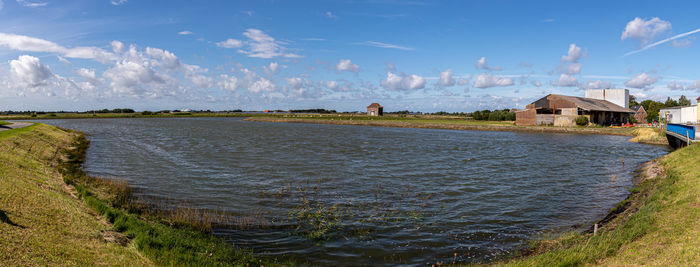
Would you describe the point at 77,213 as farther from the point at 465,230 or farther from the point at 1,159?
the point at 465,230

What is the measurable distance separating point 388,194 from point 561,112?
64231mm

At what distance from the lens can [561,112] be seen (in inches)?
2717

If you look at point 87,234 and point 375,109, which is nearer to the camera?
point 87,234

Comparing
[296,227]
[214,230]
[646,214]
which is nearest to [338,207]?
[296,227]

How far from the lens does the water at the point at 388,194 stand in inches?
422

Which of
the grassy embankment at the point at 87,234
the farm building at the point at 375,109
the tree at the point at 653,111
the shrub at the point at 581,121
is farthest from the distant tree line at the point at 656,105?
the grassy embankment at the point at 87,234

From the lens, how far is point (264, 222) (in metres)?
12.4

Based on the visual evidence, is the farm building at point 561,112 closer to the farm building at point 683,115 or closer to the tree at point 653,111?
the farm building at point 683,115

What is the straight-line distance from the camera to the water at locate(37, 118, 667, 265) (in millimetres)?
10719

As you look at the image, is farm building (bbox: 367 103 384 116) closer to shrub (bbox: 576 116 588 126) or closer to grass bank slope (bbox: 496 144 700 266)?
shrub (bbox: 576 116 588 126)

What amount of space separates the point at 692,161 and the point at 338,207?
17.0 meters

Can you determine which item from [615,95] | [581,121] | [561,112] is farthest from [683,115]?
[615,95]

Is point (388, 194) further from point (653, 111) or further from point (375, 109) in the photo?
point (375, 109)

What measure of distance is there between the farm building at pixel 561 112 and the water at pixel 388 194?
126 ft
